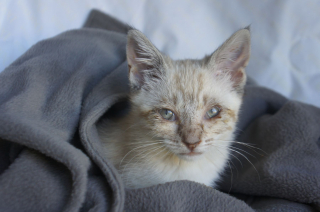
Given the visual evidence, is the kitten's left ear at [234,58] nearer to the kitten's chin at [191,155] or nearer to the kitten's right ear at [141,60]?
the kitten's right ear at [141,60]

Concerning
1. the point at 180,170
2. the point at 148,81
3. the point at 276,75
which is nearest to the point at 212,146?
the point at 180,170

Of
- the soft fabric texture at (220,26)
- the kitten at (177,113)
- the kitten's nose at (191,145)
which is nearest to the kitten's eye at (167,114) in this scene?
the kitten at (177,113)

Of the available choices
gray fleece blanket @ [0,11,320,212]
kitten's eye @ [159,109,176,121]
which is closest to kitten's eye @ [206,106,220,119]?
kitten's eye @ [159,109,176,121]

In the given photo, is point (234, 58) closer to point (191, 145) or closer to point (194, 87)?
point (194, 87)

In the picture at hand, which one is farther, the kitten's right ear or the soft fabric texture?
the soft fabric texture

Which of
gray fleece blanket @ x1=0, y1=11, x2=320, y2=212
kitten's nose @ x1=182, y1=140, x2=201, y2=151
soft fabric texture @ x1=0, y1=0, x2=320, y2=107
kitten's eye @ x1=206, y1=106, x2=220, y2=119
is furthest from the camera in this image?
soft fabric texture @ x1=0, y1=0, x2=320, y2=107

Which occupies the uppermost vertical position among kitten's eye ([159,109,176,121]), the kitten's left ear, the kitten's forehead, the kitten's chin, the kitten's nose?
the kitten's left ear

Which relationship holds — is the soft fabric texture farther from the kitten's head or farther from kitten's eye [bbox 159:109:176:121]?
kitten's eye [bbox 159:109:176:121]

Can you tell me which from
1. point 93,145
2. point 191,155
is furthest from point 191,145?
point 93,145
